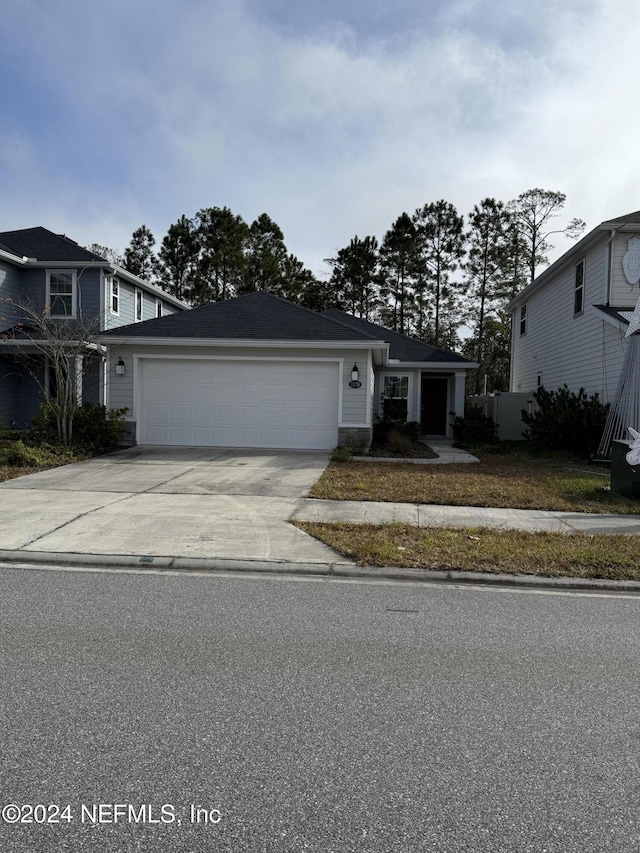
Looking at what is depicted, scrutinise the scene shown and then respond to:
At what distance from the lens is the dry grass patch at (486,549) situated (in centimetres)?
582

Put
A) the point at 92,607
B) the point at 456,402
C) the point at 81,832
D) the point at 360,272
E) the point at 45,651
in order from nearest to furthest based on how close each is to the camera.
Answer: the point at 81,832, the point at 45,651, the point at 92,607, the point at 456,402, the point at 360,272

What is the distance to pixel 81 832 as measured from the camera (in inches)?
87.7

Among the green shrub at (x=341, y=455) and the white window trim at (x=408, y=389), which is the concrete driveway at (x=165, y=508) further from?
the white window trim at (x=408, y=389)

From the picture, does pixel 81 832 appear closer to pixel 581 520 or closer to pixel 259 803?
pixel 259 803

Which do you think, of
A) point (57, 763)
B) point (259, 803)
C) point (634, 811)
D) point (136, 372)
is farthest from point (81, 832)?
point (136, 372)

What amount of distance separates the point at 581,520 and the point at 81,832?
290 inches

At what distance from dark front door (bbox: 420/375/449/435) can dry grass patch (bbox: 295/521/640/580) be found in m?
16.7

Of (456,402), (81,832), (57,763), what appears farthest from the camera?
(456,402)

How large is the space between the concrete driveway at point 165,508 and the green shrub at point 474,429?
26.9 feet

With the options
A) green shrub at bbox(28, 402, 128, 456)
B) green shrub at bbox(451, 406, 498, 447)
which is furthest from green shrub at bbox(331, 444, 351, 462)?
green shrub at bbox(451, 406, 498, 447)

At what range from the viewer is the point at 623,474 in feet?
31.7

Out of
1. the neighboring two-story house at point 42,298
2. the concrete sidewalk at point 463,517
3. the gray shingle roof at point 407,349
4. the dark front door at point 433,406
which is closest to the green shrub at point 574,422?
the gray shingle roof at point 407,349

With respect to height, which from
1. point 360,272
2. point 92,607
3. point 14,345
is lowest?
point 92,607

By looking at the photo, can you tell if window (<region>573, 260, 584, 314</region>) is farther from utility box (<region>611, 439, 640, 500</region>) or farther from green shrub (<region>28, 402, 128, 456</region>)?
green shrub (<region>28, 402, 128, 456</region>)
